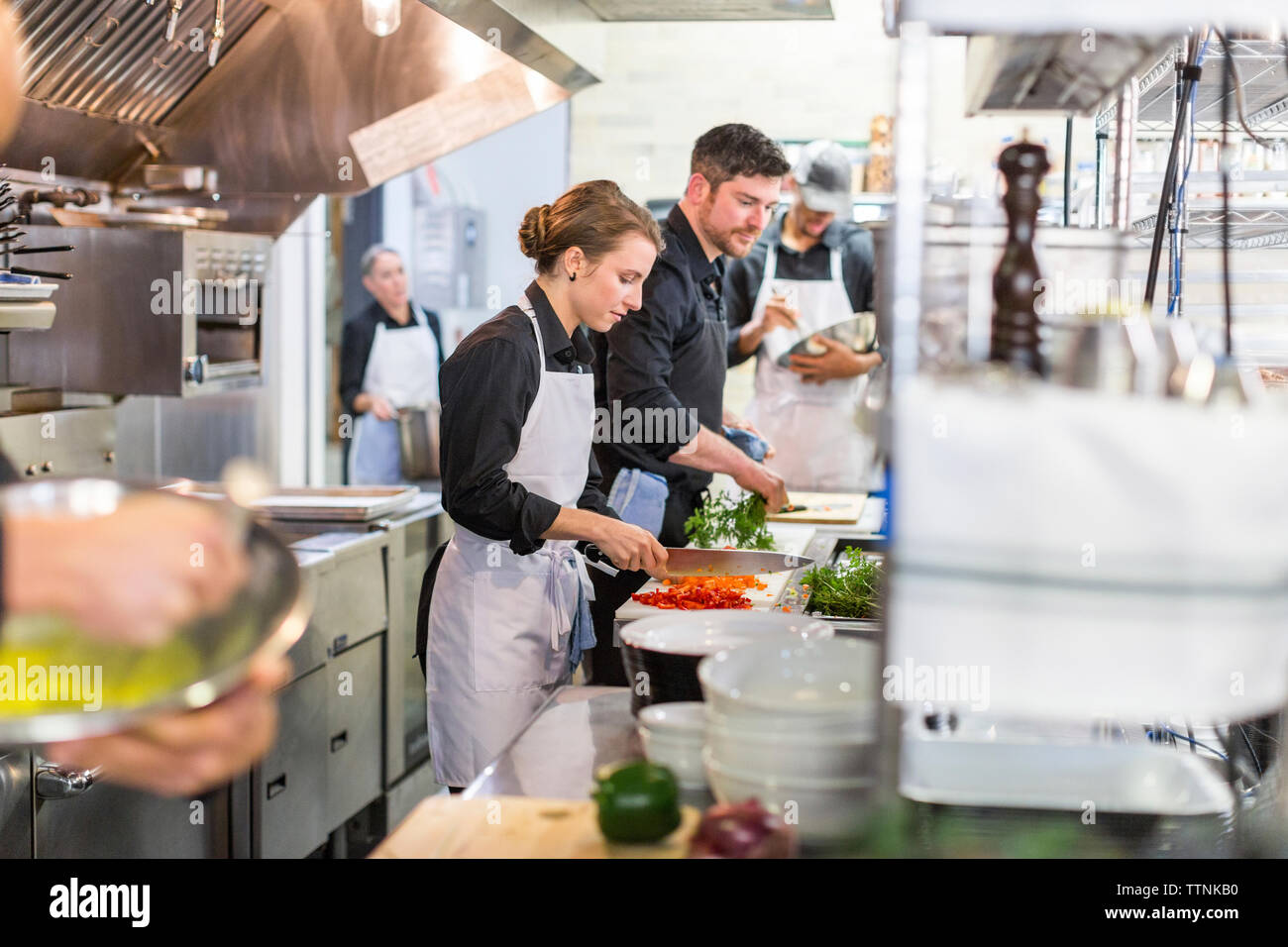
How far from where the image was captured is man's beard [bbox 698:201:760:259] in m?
3.11

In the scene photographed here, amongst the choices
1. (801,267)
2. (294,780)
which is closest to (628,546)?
(294,780)

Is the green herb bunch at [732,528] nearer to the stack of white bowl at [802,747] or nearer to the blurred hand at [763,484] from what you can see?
the blurred hand at [763,484]

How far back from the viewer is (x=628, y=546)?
2.19 meters

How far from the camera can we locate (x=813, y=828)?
1.22 m

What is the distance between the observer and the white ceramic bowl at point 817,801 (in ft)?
3.94

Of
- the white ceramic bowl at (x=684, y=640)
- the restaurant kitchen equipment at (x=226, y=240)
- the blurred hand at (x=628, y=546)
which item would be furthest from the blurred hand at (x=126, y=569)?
the restaurant kitchen equipment at (x=226, y=240)

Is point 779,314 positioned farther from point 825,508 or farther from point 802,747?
point 802,747

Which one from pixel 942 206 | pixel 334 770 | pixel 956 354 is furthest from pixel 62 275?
pixel 956 354

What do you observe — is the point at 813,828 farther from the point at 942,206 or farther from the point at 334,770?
the point at 334,770

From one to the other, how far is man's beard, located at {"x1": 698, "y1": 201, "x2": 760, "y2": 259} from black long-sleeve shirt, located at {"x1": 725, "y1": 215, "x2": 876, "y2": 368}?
1267 millimetres

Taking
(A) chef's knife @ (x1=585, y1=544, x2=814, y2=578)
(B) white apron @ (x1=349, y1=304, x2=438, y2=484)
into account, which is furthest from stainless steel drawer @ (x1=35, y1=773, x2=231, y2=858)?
(B) white apron @ (x1=349, y1=304, x2=438, y2=484)

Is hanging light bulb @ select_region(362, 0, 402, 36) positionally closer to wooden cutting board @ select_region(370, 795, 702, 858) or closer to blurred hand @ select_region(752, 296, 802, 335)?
blurred hand @ select_region(752, 296, 802, 335)
